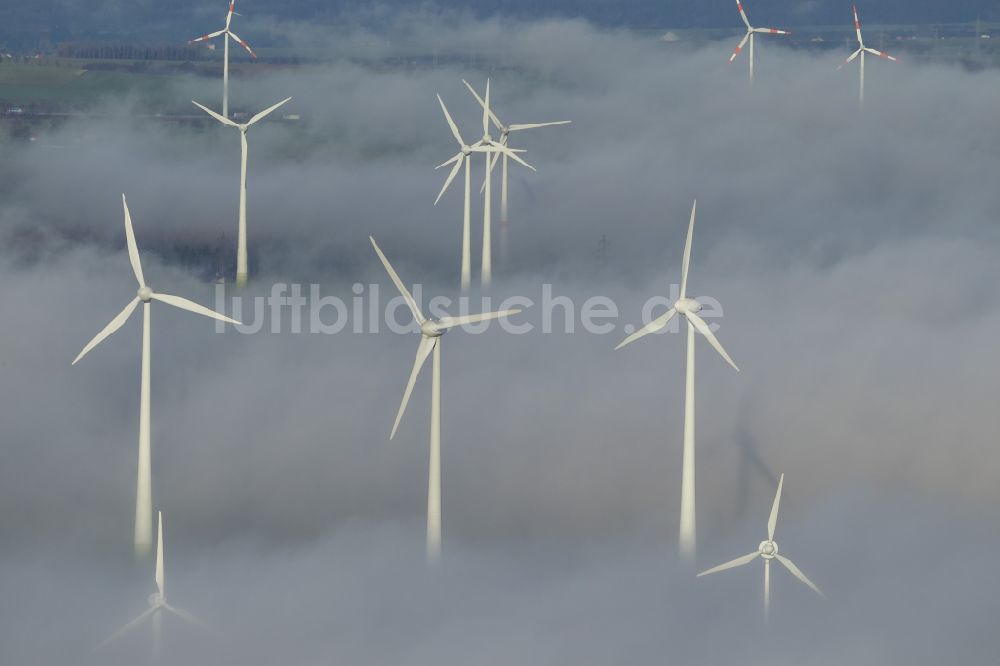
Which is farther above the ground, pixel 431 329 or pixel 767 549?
pixel 431 329

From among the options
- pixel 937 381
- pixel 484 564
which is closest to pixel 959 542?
pixel 484 564

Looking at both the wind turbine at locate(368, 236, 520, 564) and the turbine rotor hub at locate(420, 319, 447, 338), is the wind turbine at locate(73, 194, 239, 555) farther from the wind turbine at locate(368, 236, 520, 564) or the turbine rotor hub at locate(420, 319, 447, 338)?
the turbine rotor hub at locate(420, 319, 447, 338)

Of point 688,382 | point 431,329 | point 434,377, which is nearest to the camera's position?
point 431,329

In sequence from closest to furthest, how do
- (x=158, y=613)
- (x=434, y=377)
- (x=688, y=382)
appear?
(x=158, y=613) < (x=434, y=377) < (x=688, y=382)

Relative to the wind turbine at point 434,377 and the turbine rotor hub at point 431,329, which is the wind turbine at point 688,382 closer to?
the wind turbine at point 434,377

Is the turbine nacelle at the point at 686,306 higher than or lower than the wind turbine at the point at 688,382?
higher

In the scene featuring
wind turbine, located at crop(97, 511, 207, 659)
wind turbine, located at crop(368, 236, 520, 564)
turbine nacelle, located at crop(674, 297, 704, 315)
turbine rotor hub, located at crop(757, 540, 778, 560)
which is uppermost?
turbine nacelle, located at crop(674, 297, 704, 315)

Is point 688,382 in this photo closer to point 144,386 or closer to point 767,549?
point 767,549

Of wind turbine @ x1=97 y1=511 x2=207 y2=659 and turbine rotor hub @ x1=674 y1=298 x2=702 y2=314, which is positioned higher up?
turbine rotor hub @ x1=674 y1=298 x2=702 y2=314

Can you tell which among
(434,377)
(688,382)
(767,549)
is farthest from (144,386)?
(767,549)

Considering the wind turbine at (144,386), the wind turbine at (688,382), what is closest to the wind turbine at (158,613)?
the wind turbine at (144,386)

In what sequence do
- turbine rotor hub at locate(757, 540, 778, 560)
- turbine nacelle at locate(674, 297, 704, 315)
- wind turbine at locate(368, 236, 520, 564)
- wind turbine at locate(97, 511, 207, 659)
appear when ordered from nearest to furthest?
wind turbine at locate(97, 511, 207, 659)
wind turbine at locate(368, 236, 520, 564)
turbine rotor hub at locate(757, 540, 778, 560)
turbine nacelle at locate(674, 297, 704, 315)

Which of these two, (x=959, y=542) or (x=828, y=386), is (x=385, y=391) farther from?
(x=959, y=542)

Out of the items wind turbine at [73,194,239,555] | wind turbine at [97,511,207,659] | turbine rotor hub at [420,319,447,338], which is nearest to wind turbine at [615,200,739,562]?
turbine rotor hub at [420,319,447,338]
